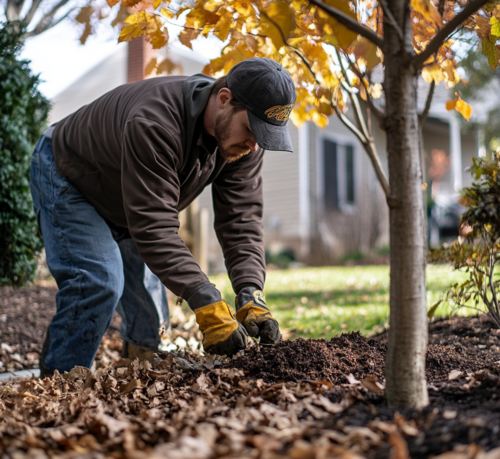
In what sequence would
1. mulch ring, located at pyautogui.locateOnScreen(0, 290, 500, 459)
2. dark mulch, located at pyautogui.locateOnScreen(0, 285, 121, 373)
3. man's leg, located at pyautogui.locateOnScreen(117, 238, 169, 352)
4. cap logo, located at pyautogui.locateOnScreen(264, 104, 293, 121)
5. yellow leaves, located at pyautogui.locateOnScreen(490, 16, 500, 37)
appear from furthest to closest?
dark mulch, located at pyautogui.locateOnScreen(0, 285, 121, 373) → man's leg, located at pyautogui.locateOnScreen(117, 238, 169, 352) → cap logo, located at pyautogui.locateOnScreen(264, 104, 293, 121) → yellow leaves, located at pyautogui.locateOnScreen(490, 16, 500, 37) → mulch ring, located at pyautogui.locateOnScreen(0, 290, 500, 459)

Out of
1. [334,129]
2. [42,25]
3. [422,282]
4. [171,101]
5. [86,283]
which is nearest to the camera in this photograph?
[422,282]

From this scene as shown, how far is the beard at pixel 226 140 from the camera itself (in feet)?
8.63

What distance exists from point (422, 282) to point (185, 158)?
5.03 ft

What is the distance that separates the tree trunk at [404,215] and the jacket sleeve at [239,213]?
147cm

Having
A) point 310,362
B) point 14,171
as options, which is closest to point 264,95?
point 310,362

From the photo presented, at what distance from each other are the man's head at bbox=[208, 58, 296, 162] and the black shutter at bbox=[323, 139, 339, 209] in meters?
11.7

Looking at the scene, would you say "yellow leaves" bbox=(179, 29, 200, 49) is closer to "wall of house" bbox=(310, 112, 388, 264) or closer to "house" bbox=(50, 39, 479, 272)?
"house" bbox=(50, 39, 479, 272)

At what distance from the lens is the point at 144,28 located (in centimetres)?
260

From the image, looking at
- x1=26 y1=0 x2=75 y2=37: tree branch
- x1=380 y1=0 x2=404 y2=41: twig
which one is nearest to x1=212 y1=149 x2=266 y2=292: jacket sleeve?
x1=380 y1=0 x2=404 y2=41: twig

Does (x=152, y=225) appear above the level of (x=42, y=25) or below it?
below

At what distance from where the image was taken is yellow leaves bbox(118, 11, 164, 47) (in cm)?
253

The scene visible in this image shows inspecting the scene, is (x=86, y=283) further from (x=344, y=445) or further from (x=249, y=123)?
(x=344, y=445)

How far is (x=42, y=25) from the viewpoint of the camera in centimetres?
773

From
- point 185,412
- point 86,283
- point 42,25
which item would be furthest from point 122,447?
point 42,25
